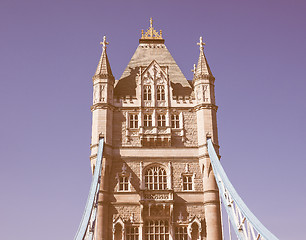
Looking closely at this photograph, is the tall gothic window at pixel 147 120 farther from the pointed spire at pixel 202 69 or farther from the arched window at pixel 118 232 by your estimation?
the arched window at pixel 118 232

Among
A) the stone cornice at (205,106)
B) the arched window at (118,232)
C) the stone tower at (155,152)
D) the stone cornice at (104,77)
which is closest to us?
the arched window at (118,232)

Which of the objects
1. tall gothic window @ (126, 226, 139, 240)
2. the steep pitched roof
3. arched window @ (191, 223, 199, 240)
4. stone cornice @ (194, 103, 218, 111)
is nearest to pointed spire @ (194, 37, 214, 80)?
the steep pitched roof

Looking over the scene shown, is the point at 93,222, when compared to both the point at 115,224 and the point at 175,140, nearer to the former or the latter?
the point at 115,224

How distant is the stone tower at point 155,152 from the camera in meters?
35.5

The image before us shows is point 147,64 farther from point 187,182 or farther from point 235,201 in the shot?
point 235,201

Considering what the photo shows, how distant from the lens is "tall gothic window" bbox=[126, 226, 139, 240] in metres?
35.2

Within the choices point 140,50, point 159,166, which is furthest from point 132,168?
point 140,50

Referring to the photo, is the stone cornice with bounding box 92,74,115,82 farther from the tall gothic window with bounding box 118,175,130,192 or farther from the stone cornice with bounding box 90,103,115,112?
the tall gothic window with bounding box 118,175,130,192

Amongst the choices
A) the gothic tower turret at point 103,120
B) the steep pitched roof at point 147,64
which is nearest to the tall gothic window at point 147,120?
the steep pitched roof at point 147,64

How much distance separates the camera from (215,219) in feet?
115

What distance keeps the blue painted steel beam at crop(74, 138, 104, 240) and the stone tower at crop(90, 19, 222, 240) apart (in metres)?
1.43

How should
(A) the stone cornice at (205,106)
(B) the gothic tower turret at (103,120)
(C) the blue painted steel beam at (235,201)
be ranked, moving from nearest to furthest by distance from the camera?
(C) the blue painted steel beam at (235,201)
(B) the gothic tower turret at (103,120)
(A) the stone cornice at (205,106)

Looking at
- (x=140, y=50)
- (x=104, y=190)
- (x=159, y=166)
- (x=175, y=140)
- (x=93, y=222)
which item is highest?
(x=140, y=50)

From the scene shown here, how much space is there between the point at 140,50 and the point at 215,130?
509 inches
